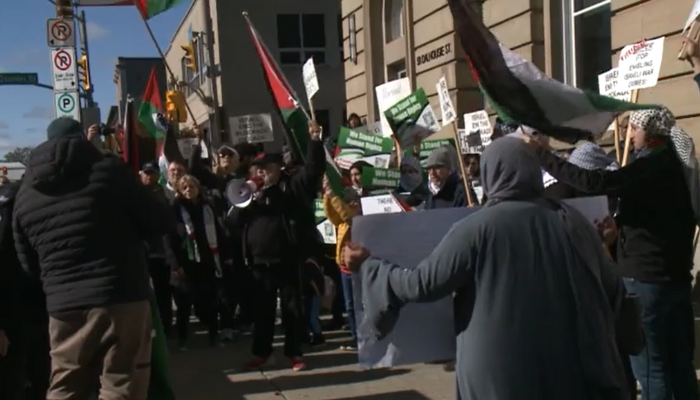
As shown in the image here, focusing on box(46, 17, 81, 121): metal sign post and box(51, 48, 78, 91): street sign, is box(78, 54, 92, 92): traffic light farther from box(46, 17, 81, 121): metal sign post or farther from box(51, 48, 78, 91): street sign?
box(51, 48, 78, 91): street sign

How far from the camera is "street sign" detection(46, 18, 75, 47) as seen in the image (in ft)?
36.3

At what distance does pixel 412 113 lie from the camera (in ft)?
28.3

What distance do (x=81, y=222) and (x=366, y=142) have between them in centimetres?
519

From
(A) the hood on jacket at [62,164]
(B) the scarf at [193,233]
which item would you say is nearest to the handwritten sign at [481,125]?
(B) the scarf at [193,233]

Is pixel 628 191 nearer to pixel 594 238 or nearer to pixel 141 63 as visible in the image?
pixel 594 238

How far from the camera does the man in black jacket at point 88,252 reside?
4.38 m

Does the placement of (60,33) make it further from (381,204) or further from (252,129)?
(381,204)

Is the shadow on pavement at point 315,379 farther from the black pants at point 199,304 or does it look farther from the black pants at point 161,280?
the black pants at point 161,280

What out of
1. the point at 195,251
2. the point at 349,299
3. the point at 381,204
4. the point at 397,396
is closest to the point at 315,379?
the point at 397,396

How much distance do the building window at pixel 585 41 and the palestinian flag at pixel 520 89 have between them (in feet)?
26.9

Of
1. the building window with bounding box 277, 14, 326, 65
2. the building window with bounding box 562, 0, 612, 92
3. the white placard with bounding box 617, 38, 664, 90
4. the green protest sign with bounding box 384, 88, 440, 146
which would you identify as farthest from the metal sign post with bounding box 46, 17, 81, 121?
the building window with bounding box 277, 14, 326, 65

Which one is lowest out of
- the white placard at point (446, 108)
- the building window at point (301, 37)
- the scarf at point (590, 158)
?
the scarf at point (590, 158)

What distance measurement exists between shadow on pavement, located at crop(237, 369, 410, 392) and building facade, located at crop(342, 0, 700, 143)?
16.3ft

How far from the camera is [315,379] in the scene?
6.88 m
